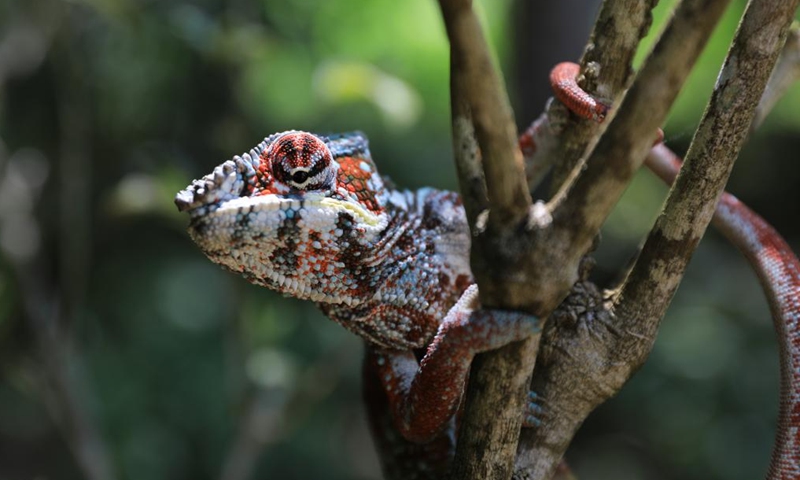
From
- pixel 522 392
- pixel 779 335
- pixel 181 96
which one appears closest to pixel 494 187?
pixel 522 392

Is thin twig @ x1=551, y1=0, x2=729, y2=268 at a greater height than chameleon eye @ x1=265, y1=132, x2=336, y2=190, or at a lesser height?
lesser

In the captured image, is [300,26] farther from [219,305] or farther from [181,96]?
[219,305]

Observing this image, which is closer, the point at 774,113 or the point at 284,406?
the point at 284,406

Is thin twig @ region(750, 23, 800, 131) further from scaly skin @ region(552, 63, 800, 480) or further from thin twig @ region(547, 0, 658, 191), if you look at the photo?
thin twig @ region(547, 0, 658, 191)

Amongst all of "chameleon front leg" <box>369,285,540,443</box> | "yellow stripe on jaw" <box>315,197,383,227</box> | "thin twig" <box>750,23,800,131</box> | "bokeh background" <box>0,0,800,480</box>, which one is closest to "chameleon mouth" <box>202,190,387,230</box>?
"yellow stripe on jaw" <box>315,197,383,227</box>

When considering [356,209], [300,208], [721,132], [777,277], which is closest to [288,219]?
[300,208]

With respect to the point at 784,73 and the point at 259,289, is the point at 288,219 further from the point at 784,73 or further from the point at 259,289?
the point at 259,289

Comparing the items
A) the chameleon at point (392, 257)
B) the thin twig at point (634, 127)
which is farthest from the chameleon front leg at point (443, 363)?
the thin twig at point (634, 127)
